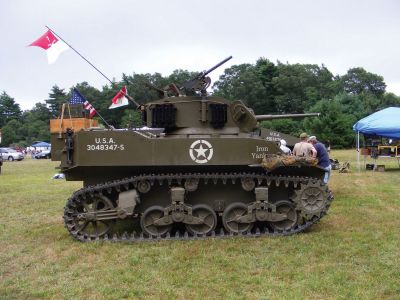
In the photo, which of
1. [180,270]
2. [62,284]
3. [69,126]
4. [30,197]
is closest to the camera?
[62,284]

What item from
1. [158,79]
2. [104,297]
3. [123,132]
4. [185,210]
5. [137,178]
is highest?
[158,79]

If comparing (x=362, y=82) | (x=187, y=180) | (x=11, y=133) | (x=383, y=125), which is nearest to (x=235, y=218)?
(x=187, y=180)

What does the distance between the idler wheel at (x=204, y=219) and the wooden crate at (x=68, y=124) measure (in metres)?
2.97

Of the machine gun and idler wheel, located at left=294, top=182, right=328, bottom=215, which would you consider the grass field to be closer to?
idler wheel, located at left=294, top=182, right=328, bottom=215

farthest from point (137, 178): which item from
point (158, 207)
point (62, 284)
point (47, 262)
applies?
point (62, 284)

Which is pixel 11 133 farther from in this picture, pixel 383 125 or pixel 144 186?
pixel 144 186

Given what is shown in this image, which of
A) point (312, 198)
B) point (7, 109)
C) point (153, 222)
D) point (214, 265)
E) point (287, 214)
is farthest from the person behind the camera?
point (7, 109)

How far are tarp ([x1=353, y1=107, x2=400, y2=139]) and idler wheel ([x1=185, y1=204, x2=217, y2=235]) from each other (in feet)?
51.4

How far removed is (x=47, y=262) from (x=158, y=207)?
2.37 metres

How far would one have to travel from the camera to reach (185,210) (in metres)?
9.49

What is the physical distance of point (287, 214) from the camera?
9711mm

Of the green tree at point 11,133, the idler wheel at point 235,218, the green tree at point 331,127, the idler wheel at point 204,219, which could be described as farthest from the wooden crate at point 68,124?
the green tree at point 11,133

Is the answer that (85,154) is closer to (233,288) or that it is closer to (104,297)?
(104,297)

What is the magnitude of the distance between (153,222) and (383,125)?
16588mm
